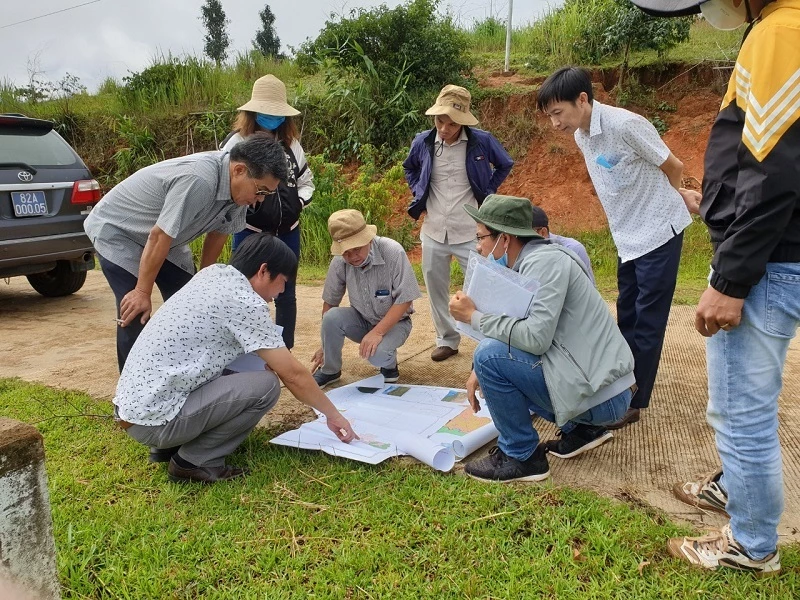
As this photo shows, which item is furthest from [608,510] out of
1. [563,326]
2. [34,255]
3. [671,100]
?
[671,100]

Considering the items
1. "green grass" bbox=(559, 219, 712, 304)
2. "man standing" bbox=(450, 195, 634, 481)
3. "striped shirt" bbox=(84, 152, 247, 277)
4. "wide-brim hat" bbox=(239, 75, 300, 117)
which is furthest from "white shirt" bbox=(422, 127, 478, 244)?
"green grass" bbox=(559, 219, 712, 304)

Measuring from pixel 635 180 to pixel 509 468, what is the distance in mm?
1446

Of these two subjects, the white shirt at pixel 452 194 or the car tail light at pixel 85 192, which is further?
the car tail light at pixel 85 192

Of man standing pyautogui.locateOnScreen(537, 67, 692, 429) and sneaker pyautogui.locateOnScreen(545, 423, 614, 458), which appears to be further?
man standing pyautogui.locateOnScreen(537, 67, 692, 429)

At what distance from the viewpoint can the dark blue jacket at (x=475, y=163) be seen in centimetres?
427

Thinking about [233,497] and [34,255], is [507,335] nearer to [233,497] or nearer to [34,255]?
[233,497]

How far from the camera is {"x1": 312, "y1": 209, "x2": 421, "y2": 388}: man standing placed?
3619mm

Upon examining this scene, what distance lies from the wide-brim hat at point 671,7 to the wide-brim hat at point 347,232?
6.57 feet

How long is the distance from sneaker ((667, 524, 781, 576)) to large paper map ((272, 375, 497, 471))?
3.14 ft

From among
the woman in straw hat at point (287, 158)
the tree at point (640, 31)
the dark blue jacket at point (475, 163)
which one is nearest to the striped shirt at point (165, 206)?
the woman in straw hat at point (287, 158)

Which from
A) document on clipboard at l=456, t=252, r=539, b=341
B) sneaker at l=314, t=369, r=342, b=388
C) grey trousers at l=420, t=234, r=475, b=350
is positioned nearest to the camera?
document on clipboard at l=456, t=252, r=539, b=341

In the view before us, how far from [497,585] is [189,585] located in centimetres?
98

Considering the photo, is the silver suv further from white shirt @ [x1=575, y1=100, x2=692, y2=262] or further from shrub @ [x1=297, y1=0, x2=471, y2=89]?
shrub @ [x1=297, y1=0, x2=471, y2=89]

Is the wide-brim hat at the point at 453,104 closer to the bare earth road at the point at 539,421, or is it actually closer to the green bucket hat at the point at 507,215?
the bare earth road at the point at 539,421
